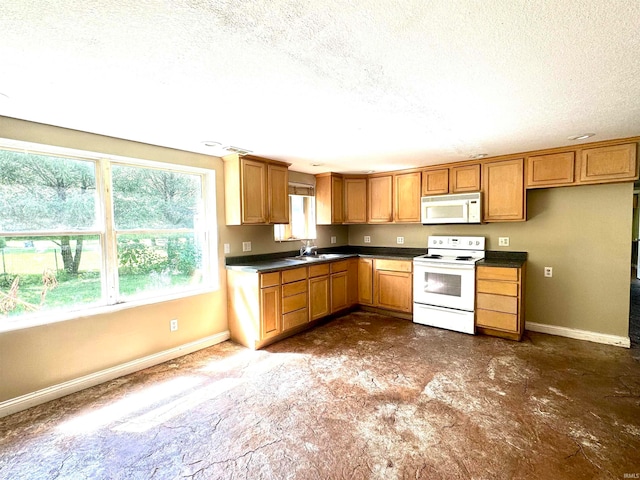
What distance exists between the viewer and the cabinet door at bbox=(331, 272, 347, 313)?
4.45m

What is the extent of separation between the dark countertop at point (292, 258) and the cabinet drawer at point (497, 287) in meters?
1.00

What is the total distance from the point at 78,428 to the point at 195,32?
8.55ft

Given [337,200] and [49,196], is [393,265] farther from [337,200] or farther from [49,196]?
[49,196]

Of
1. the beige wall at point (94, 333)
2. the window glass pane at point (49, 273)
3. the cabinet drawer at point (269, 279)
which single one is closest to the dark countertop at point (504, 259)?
the cabinet drawer at point (269, 279)

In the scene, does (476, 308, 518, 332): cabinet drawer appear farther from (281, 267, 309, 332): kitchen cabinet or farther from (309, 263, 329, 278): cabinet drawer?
(281, 267, 309, 332): kitchen cabinet

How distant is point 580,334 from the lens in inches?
144

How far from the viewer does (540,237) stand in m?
3.87

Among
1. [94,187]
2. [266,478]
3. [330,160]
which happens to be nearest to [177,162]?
[94,187]

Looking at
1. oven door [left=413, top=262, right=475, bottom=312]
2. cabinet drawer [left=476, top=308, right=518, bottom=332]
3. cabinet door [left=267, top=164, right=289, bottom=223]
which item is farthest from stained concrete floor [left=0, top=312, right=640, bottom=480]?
cabinet door [left=267, top=164, right=289, bottom=223]

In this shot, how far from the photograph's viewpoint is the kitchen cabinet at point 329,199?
487 centimetres

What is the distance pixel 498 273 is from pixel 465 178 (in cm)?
133

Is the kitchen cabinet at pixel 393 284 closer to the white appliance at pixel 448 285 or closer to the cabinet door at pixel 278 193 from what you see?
the white appliance at pixel 448 285

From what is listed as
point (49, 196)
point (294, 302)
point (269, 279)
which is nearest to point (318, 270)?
point (294, 302)

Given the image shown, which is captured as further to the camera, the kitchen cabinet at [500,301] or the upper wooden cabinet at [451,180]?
the upper wooden cabinet at [451,180]
